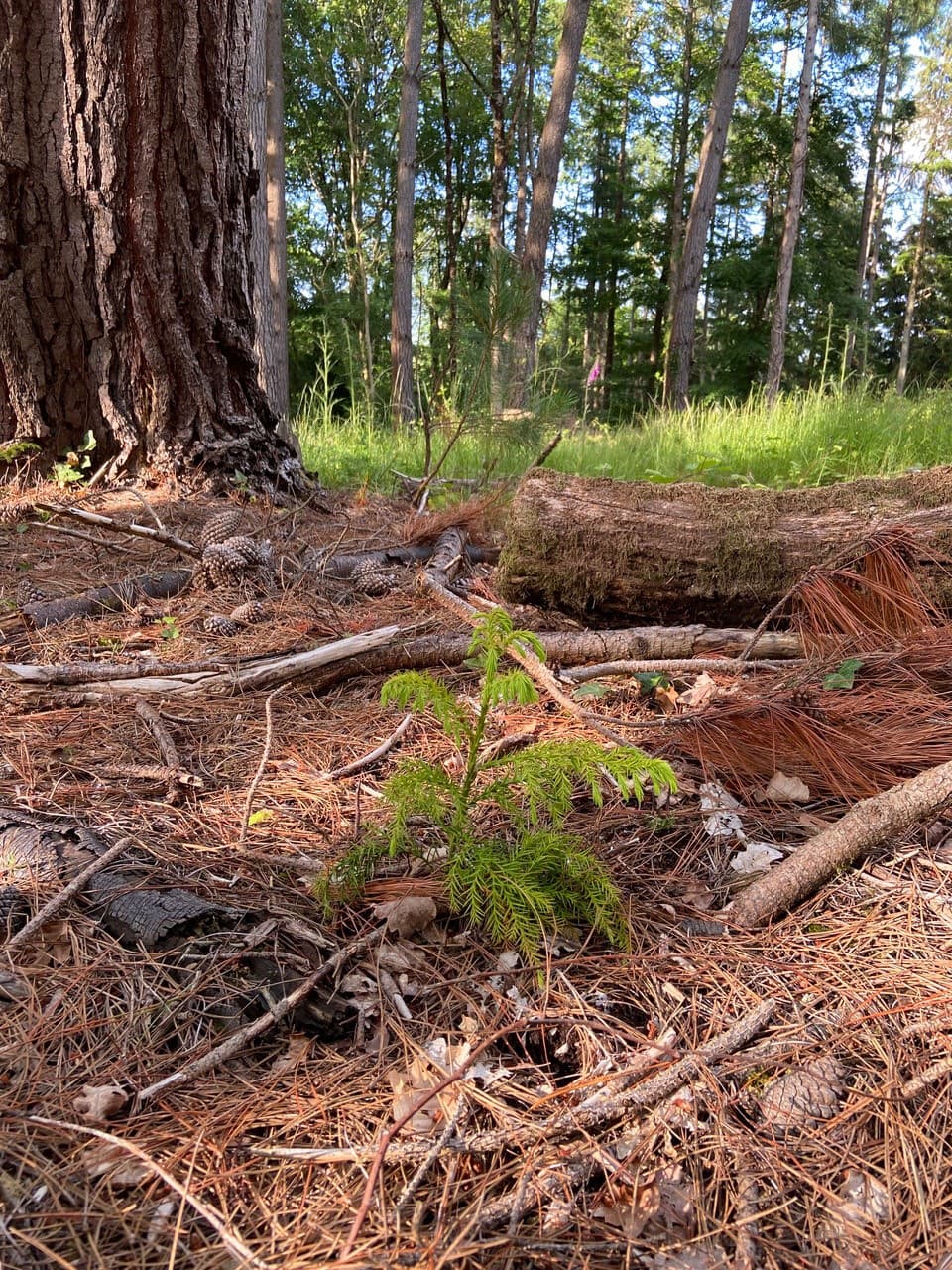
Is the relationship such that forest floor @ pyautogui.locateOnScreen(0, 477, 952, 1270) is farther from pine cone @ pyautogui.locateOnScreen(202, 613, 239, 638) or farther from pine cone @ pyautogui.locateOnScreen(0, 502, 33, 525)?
pine cone @ pyautogui.locateOnScreen(0, 502, 33, 525)

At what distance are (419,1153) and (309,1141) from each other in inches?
6.1

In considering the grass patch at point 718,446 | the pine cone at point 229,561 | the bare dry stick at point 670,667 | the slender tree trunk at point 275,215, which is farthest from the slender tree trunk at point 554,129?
the bare dry stick at point 670,667

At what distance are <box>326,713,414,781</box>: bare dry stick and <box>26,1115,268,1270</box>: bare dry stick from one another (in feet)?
3.10

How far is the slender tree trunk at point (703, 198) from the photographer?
1224cm

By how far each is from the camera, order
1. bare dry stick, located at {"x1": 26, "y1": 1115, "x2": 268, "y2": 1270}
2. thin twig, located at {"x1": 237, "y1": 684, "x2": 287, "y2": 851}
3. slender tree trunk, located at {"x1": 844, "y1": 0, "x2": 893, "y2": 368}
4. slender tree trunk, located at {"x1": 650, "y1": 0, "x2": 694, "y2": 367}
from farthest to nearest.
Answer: slender tree trunk, located at {"x1": 844, "y1": 0, "x2": 893, "y2": 368} → slender tree trunk, located at {"x1": 650, "y1": 0, "x2": 694, "y2": 367} → thin twig, located at {"x1": 237, "y1": 684, "x2": 287, "y2": 851} → bare dry stick, located at {"x1": 26, "y1": 1115, "x2": 268, "y2": 1270}

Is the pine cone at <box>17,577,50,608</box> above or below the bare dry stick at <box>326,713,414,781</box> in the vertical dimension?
above

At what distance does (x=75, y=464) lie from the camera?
155 inches

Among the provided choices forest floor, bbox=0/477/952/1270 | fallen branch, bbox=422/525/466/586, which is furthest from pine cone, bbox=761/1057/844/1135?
fallen branch, bbox=422/525/466/586

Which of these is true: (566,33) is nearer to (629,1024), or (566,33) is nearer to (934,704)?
(934,704)

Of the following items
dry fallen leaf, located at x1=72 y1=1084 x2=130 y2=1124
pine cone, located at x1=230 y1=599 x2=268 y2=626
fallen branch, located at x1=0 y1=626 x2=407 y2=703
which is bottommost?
dry fallen leaf, located at x1=72 y1=1084 x2=130 y2=1124

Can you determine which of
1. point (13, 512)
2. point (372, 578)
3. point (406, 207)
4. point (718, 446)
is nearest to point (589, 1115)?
point (372, 578)

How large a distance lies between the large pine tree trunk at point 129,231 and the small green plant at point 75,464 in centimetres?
7

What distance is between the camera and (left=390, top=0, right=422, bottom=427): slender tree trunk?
11086 millimetres

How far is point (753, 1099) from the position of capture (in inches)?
40.4
